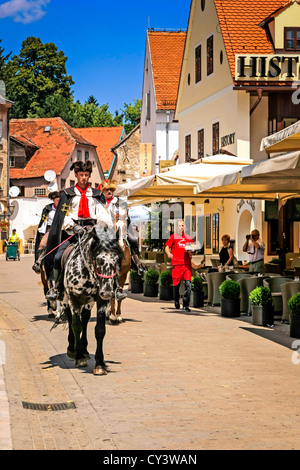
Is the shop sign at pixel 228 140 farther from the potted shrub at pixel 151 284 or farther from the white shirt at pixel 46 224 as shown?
the white shirt at pixel 46 224

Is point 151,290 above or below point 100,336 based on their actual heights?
below

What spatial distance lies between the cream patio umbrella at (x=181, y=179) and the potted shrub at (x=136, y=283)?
6.79 ft

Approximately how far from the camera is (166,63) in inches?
2007

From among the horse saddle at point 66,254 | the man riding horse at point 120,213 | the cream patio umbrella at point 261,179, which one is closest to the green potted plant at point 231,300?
the man riding horse at point 120,213

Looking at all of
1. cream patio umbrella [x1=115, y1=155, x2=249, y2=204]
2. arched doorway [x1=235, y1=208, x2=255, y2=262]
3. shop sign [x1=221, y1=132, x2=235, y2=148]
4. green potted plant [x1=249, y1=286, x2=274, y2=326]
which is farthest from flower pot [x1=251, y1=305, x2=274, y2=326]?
shop sign [x1=221, y1=132, x2=235, y2=148]

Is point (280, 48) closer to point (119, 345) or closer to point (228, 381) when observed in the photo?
point (119, 345)

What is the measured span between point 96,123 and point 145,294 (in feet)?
269

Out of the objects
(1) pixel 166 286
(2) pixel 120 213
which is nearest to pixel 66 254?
(2) pixel 120 213

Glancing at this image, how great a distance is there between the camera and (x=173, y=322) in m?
14.9

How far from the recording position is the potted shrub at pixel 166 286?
20.2 meters

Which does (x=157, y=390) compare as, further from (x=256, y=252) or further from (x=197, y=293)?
(x=256, y=252)

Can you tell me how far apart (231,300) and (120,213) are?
2.93 meters
